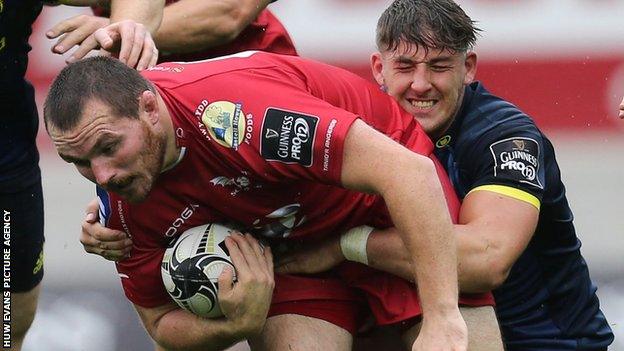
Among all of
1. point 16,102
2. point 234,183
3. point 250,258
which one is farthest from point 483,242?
point 16,102

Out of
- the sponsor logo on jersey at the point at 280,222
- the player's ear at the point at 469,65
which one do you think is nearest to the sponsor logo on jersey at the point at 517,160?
the player's ear at the point at 469,65

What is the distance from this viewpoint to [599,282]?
8.01m

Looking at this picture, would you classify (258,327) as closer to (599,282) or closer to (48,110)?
(48,110)

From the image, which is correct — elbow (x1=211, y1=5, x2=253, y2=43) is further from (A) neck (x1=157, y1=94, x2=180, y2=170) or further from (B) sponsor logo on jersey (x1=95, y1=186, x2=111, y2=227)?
(A) neck (x1=157, y1=94, x2=180, y2=170)

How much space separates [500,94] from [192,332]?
360cm

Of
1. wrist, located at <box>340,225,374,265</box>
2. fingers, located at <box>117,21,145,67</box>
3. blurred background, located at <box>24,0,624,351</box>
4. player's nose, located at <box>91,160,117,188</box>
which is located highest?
fingers, located at <box>117,21,145,67</box>

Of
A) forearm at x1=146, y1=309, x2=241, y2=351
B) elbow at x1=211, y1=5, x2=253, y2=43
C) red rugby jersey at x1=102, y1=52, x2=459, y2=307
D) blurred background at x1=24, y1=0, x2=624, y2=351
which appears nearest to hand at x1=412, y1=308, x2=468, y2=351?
red rugby jersey at x1=102, y1=52, x2=459, y2=307

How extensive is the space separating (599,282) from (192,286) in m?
3.81

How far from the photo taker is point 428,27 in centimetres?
554

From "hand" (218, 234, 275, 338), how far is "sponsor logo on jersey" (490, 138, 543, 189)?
37.6 inches

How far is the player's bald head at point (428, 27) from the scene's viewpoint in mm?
5527

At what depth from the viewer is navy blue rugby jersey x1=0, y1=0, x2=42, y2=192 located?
577cm

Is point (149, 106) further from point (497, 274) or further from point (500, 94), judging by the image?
point (500, 94)

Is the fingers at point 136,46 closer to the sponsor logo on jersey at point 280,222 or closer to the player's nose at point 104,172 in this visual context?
the player's nose at point 104,172
